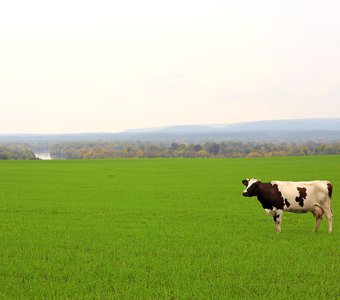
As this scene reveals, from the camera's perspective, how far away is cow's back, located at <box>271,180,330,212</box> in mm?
15273

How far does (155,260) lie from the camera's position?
11.8 metres

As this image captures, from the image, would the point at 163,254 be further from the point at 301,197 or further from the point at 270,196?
the point at 301,197

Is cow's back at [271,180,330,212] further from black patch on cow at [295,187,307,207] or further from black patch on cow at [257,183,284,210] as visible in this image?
black patch on cow at [257,183,284,210]

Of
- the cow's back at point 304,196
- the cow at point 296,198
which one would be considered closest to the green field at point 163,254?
the cow at point 296,198

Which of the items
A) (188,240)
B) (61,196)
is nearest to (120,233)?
(188,240)

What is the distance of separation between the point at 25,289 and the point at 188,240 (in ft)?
20.4

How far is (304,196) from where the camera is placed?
15305 millimetres

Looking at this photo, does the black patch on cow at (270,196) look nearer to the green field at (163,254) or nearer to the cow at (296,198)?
the cow at (296,198)

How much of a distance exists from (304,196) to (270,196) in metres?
1.16

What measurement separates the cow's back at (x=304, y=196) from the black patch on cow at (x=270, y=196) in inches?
6.3

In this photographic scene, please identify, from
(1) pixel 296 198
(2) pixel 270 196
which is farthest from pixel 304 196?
(2) pixel 270 196

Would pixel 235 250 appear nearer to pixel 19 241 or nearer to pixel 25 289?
pixel 25 289

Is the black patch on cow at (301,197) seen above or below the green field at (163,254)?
above

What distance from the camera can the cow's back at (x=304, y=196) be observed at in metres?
15.3
